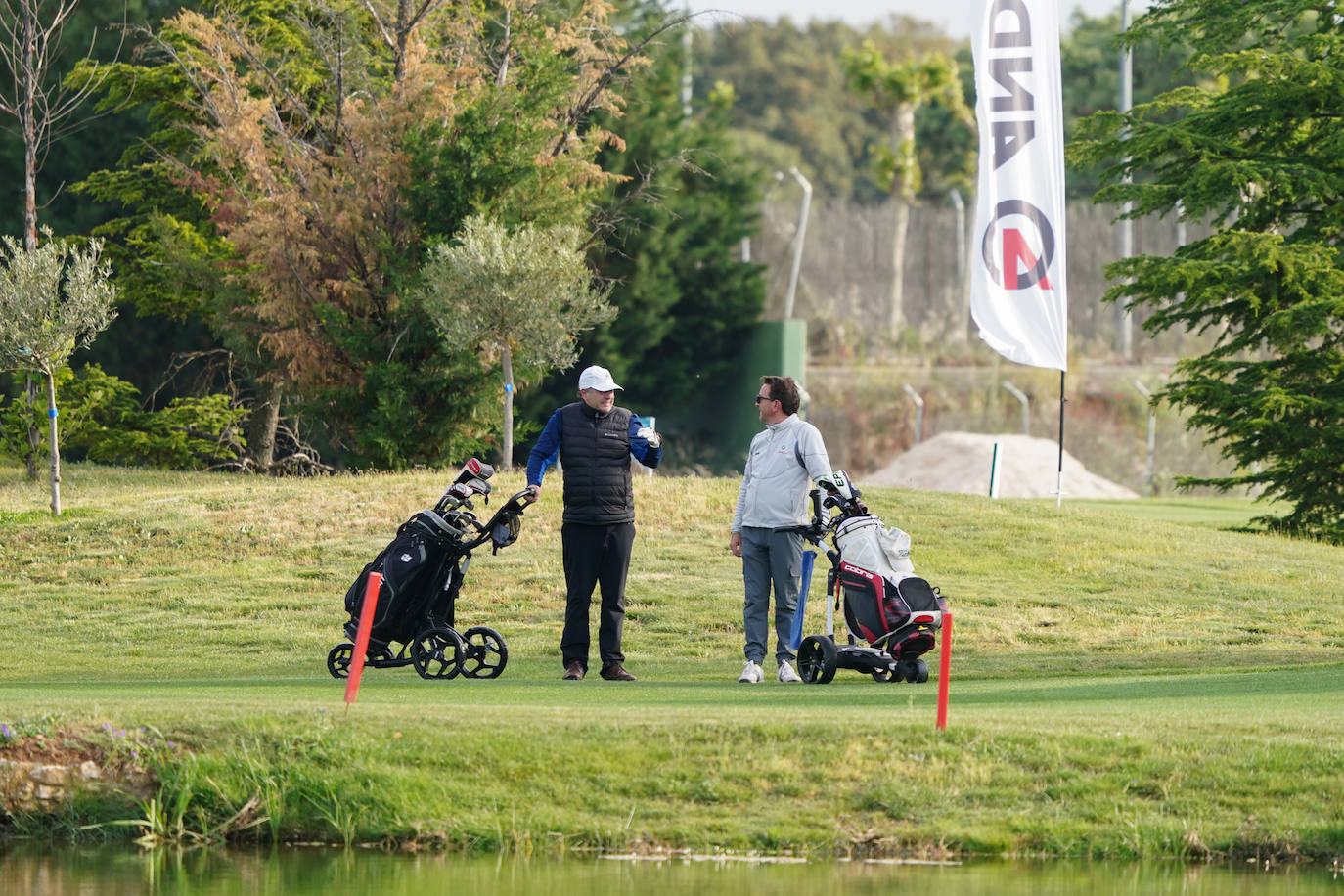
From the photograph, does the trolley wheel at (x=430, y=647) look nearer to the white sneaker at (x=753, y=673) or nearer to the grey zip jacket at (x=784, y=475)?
the white sneaker at (x=753, y=673)

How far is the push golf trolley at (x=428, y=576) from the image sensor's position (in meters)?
13.3

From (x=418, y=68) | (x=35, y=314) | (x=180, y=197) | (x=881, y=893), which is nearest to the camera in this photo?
(x=881, y=893)

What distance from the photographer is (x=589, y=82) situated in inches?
1326

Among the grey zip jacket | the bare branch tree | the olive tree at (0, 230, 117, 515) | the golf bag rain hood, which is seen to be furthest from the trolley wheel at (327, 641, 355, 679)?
the bare branch tree

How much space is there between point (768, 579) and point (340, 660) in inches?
133

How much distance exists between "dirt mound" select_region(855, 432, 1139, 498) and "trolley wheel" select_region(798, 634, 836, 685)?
25.4 metres

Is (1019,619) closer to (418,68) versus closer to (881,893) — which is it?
(881,893)

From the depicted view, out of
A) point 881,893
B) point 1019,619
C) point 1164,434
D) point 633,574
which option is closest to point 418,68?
point 633,574

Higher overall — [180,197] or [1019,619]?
[180,197]

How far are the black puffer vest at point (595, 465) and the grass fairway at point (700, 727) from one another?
118 cm

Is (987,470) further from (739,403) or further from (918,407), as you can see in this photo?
(739,403)

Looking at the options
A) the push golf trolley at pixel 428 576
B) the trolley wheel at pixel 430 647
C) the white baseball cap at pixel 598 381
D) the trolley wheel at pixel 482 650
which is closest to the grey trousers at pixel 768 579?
the white baseball cap at pixel 598 381

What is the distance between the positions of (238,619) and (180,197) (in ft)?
70.2

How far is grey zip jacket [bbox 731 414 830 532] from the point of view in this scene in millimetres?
12750
